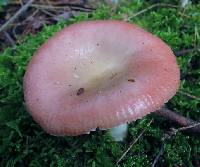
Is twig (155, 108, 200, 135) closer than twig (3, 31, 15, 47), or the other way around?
twig (155, 108, 200, 135)

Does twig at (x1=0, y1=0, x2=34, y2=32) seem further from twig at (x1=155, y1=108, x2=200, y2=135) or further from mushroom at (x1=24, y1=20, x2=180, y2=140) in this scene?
twig at (x1=155, y1=108, x2=200, y2=135)

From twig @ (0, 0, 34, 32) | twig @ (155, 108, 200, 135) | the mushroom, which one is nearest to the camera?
the mushroom

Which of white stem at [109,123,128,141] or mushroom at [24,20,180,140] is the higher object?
mushroom at [24,20,180,140]

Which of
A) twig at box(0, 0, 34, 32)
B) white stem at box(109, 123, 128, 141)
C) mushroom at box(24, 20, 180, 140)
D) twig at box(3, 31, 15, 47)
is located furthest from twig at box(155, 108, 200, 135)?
twig at box(0, 0, 34, 32)

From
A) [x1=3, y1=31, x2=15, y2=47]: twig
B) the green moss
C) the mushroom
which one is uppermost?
the mushroom

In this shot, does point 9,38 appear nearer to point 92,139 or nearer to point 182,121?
point 92,139

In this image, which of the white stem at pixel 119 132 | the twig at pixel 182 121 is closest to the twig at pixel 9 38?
the white stem at pixel 119 132

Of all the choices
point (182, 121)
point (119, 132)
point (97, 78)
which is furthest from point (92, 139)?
point (182, 121)

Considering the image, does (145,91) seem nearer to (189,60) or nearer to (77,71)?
(77,71)

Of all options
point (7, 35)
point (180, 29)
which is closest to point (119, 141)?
point (180, 29)
